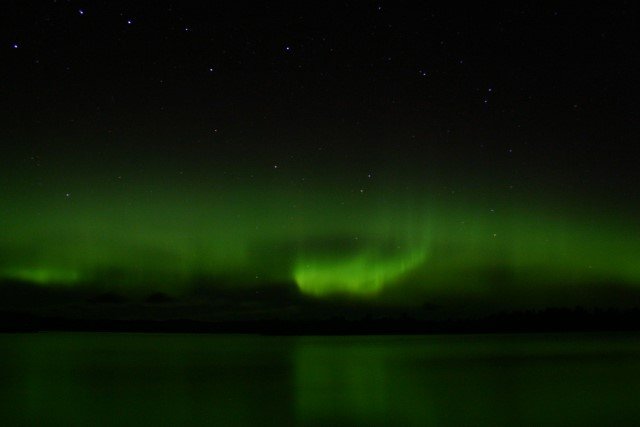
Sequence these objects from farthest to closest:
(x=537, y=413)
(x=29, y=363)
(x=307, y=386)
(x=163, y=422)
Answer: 1. (x=29, y=363)
2. (x=307, y=386)
3. (x=537, y=413)
4. (x=163, y=422)

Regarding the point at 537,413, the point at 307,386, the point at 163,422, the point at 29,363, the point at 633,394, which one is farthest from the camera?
the point at 29,363

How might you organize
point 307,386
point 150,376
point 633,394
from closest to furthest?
point 633,394, point 307,386, point 150,376

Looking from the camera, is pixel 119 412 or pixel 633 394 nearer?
pixel 119 412

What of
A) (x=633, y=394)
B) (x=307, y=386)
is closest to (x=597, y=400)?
(x=633, y=394)

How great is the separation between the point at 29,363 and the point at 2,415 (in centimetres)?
1642

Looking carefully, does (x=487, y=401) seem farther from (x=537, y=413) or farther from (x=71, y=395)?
(x=71, y=395)

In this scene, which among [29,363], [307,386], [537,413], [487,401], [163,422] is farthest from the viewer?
[29,363]

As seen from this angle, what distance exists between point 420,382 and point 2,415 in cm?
978

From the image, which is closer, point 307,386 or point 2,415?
point 2,415

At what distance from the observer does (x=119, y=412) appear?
506 inches

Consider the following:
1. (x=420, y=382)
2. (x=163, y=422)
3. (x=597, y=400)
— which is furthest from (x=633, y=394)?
(x=163, y=422)

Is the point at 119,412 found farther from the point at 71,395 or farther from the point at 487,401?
the point at 487,401

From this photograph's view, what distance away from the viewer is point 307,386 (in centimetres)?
1736

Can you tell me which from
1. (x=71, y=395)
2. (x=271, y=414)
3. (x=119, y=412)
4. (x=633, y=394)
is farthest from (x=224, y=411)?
(x=633, y=394)
